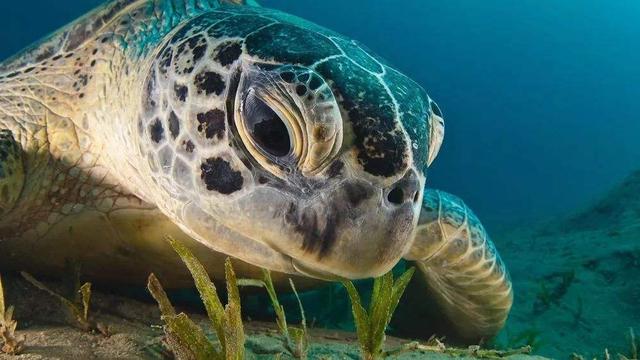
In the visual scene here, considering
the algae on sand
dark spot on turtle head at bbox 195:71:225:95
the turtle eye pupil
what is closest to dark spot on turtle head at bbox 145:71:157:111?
dark spot on turtle head at bbox 195:71:225:95

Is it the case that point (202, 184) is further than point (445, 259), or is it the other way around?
point (445, 259)

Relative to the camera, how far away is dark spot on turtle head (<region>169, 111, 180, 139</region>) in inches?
68.2

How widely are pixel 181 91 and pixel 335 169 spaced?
0.70 meters

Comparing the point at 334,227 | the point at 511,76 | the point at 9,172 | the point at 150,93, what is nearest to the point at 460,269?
the point at 334,227

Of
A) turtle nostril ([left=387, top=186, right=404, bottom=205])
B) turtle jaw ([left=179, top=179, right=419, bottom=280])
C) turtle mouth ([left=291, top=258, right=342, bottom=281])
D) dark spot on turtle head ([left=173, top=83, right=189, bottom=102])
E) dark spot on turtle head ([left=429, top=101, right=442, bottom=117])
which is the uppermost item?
dark spot on turtle head ([left=173, top=83, right=189, bottom=102])

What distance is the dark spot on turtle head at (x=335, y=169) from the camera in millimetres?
1401

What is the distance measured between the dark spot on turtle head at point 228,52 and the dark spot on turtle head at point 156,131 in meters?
0.34

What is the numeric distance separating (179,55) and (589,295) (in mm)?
4363

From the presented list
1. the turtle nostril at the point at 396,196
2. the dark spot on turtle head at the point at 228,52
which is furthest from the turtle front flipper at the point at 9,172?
the turtle nostril at the point at 396,196

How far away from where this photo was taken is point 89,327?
5.72 ft

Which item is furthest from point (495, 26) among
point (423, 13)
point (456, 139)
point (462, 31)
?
point (456, 139)

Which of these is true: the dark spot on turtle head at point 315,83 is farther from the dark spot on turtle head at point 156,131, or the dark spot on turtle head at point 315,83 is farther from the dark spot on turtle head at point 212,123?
the dark spot on turtle head at point 156,131

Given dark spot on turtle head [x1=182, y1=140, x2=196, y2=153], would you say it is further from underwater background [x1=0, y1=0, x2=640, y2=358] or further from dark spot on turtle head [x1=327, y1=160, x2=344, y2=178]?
underwater background [x1=0, y1=0, x2=640, y2=358]

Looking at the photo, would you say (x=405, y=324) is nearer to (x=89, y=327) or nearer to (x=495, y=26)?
(x=89, y=327)
